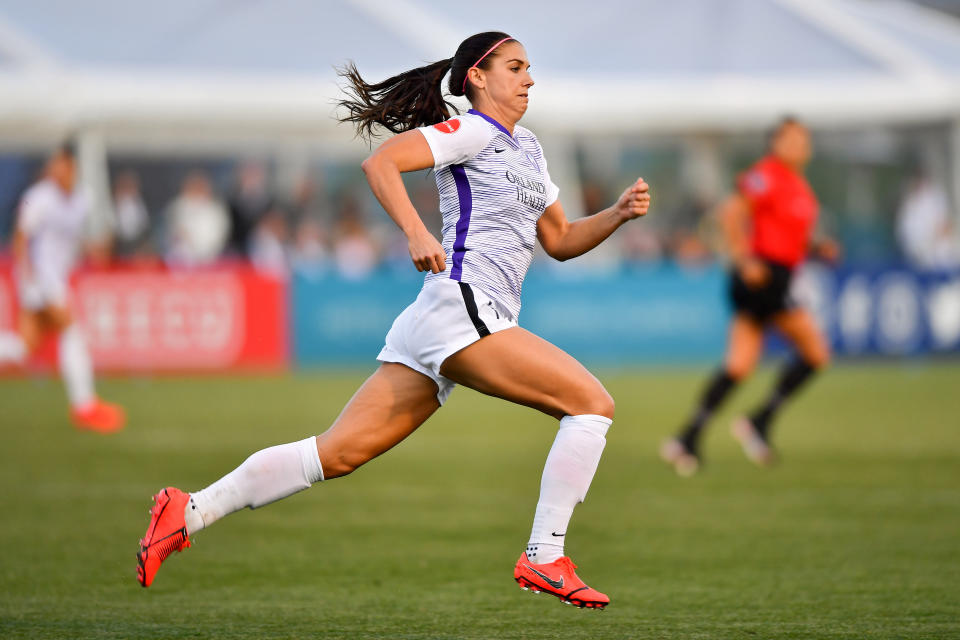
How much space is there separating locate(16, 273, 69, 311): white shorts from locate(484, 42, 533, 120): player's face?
29.1 feet

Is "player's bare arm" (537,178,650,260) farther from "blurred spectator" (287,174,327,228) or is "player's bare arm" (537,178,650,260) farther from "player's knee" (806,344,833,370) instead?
"blurred spectator" (287,174,327,228)

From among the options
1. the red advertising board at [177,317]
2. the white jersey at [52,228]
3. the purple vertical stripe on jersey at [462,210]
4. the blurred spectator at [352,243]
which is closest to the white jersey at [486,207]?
the purple vertical stripe on jersey at [462,210]

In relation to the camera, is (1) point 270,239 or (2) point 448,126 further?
(1) point 270,239

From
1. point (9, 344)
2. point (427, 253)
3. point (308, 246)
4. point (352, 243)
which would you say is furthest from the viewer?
point (352, 243)

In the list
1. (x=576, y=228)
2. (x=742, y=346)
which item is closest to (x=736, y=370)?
(x=742, y=346)

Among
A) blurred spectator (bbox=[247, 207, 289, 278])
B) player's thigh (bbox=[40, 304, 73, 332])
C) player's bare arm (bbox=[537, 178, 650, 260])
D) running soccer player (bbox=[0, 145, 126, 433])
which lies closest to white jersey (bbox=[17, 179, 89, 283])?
running soccer player (bbox=[0, 145, 126, 433])

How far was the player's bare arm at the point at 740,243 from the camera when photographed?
35.1 feet

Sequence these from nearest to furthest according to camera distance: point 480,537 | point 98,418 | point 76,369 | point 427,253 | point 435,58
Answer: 1. point 427,253
2. point 480,537
3. point 98,418
4. point 76,369
5. point 435,58

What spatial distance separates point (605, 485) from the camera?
9.77m

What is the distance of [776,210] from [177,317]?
1011 cm

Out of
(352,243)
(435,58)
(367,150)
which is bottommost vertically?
(352,243)

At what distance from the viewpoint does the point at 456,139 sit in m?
5.17

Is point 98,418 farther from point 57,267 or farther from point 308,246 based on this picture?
point 308,246

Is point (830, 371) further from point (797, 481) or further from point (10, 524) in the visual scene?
point (10, 524)
